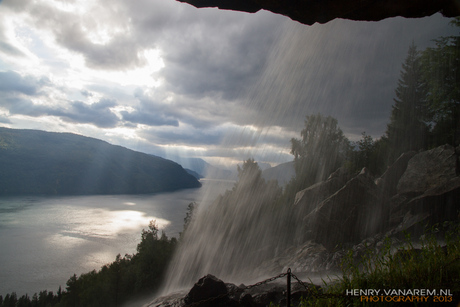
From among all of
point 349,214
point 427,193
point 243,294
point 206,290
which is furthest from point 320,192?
point 206,290

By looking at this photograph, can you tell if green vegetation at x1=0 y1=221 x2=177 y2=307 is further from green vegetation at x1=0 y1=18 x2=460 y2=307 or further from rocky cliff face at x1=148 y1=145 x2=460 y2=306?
rocky cliff face at x1=148 y1=145 x2=460 y2=306

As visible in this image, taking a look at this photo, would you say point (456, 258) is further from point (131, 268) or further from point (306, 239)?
point (131, 268)

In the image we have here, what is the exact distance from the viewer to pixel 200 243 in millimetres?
28375

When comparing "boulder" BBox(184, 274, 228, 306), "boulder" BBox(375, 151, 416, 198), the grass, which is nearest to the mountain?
"boulder" BBox(184, 274, 228, 306)

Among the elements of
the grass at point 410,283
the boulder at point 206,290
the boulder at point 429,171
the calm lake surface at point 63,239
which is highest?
the boulder at point 429,171

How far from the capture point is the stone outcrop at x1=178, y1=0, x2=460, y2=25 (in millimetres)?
4434

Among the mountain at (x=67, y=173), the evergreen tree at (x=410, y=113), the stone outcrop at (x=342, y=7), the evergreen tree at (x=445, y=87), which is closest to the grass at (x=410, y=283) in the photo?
the stone outcrop at (x=342, y=7)

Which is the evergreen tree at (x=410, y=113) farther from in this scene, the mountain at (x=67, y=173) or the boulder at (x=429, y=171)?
the mountain at (x=67, y=173)

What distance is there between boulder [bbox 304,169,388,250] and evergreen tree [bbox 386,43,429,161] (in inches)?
339

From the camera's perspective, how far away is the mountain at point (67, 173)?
140 m

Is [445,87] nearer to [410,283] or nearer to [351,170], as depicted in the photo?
[351,170]

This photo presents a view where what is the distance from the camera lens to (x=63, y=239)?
173 feet

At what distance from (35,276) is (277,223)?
41.2 m

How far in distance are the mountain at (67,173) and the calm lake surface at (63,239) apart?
62052mm
